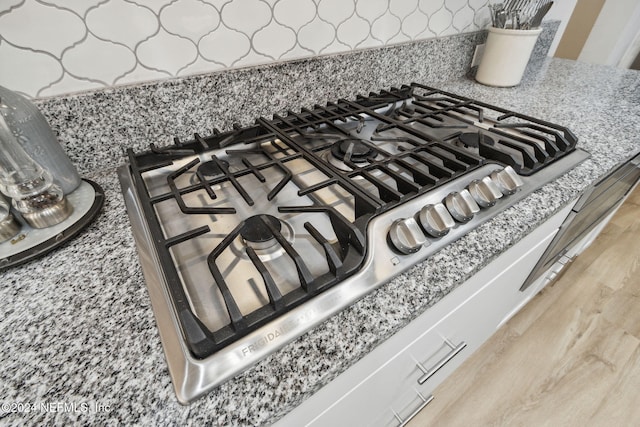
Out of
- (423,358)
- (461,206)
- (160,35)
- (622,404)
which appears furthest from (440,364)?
(622,404)

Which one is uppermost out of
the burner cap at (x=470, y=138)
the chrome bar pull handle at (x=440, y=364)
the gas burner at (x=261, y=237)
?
the burner cap at (x=470, y=138)

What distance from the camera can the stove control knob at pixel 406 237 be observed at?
1.37ft

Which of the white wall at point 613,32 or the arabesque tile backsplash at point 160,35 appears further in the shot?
the white wall at point 613,32

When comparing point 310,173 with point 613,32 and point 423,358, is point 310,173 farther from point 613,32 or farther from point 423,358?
point 613,32

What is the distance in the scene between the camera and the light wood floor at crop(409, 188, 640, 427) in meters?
1.03

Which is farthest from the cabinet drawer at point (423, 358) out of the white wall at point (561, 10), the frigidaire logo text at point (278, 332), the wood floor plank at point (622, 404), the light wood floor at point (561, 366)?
the white wall at point (561, 10)

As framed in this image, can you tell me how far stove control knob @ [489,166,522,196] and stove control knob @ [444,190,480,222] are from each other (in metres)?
0.09

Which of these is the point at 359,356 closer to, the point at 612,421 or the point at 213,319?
the point at 213,319

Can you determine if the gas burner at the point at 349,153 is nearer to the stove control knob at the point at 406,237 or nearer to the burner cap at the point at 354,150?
the burner cap at the point at 354,150

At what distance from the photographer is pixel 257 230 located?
1.46ft

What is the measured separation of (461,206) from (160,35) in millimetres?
623

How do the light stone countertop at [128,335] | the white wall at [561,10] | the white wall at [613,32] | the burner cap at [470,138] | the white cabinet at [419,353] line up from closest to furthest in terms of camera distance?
the light stone countertop at [128,335]
the white cabinet at [419,353]
the burner cap at [470,138]
the white wall at [561,10]
the white wall at [613,32]

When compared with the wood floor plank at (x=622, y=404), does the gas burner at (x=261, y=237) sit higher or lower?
higher

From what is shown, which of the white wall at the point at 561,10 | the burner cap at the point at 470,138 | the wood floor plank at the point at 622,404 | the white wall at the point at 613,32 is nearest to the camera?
the burner cap at the point at 470,138
